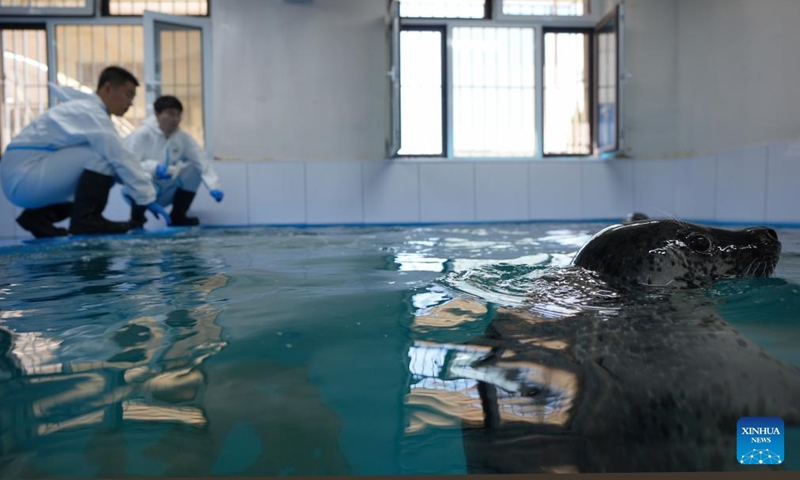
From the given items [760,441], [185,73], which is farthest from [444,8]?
[760,441]

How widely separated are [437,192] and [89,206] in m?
3.71

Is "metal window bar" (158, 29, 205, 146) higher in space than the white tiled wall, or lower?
higher

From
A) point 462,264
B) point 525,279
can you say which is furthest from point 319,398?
point 462,264

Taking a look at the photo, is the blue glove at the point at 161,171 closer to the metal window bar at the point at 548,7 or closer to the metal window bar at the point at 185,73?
the metal window bar at the point at 185,73

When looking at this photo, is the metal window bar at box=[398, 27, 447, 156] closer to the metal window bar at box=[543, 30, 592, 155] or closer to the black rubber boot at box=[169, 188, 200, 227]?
the metal window bar at box=[543, 30, 592, 155]

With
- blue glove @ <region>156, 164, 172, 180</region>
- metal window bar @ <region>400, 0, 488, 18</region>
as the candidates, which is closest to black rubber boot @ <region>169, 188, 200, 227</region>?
blue glove @ <region>156, 164, 172, 180</region>

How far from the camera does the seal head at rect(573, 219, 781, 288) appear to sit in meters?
1.65

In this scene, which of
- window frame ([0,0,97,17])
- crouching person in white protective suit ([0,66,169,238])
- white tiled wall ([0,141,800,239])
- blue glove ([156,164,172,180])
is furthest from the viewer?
white tiled wall ([0,141,800,239])

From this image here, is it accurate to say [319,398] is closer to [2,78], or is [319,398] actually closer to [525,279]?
[525,279]

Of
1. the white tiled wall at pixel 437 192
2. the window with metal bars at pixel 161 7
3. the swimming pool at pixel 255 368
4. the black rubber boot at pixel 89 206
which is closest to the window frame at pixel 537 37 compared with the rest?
the white tiled wall at pixel 437 192

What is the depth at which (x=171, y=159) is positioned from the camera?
19.3ft

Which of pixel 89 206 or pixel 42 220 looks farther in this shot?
pixel 42 220

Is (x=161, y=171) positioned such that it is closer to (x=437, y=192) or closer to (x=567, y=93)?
(x=437, y=192)

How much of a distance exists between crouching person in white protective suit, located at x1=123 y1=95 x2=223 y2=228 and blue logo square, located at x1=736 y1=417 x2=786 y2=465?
535 centimetres
